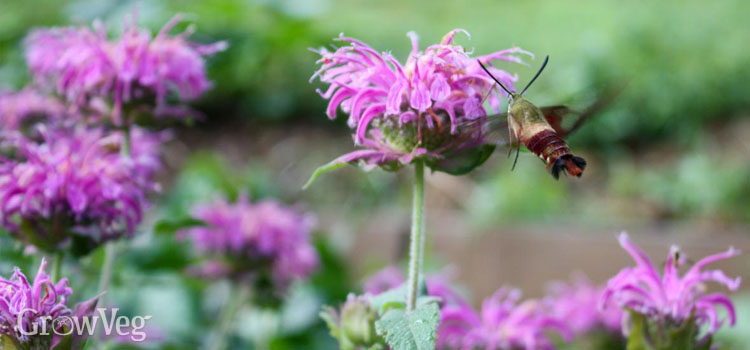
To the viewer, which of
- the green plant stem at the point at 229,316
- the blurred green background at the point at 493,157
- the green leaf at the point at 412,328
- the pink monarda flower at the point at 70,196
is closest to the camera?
the green leaf at the point at 412,328

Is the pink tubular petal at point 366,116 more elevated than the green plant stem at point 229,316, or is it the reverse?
the green plant stem at point 229,316

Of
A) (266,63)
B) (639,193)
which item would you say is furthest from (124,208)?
(266,63)

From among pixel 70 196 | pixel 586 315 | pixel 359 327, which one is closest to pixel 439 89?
pixel 359 327

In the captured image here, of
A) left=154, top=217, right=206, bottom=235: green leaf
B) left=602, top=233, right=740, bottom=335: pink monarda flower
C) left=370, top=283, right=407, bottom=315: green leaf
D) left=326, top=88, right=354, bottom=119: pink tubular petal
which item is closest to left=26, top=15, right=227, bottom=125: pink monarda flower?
left=154, top=217, right=206, bottom=235: green leaf

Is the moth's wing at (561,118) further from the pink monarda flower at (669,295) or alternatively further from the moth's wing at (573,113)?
the pink monarda flower at (669,295)

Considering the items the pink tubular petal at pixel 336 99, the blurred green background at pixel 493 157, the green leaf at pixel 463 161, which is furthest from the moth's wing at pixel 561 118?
the blurred green background at pixel 493 157

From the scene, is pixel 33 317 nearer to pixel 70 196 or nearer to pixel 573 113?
pixel 70 196

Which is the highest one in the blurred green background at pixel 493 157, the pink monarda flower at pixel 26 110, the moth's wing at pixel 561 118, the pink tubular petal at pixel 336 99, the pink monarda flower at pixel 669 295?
the blurred green background at pixel 493 157
